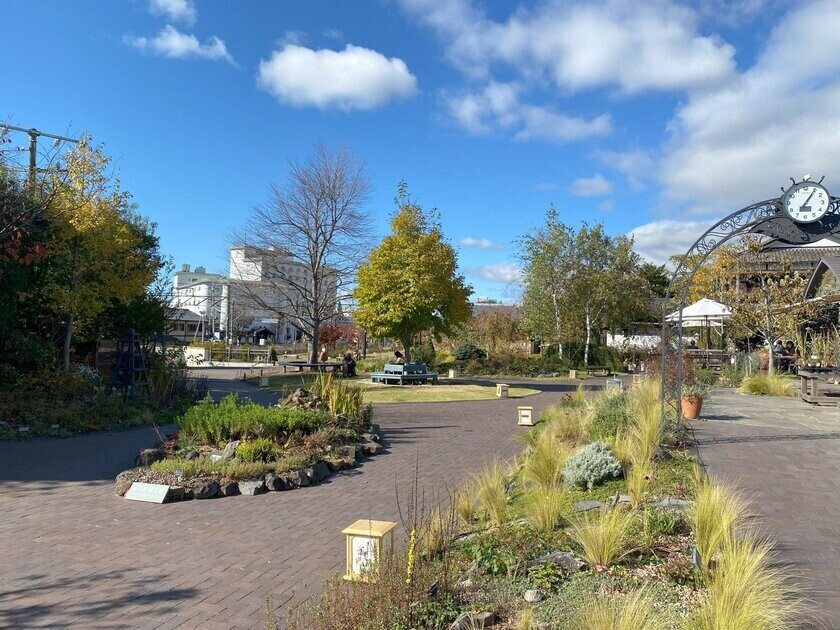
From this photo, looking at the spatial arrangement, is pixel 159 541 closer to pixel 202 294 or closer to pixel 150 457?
pixel 150 457

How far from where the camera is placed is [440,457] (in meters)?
10.3

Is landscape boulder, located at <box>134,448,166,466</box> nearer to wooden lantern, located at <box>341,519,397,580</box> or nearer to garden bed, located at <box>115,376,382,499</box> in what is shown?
garden bed, located at <box>115,376,382,499</box>

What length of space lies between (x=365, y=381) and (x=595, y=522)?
820 inches

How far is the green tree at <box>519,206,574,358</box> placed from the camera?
33.9 m

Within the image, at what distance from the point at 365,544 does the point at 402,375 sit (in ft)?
63.3

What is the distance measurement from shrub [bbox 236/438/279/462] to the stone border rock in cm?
45

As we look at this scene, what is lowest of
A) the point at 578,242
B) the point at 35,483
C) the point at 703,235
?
the point at 35,483

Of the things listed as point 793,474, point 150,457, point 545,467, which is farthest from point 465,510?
point 150,457

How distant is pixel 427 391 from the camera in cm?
2173

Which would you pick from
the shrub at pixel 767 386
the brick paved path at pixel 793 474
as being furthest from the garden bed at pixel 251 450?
the shrub at pixel 767 386

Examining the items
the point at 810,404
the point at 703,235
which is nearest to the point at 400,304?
the point at 810,404

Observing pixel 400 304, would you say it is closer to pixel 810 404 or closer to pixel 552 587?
pixel 810 404

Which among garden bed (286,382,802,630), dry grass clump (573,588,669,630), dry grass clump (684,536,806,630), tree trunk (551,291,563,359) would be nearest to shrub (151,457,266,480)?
garden bed (286,382,802,630)

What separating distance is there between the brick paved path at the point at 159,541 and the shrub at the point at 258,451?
0.88 m
